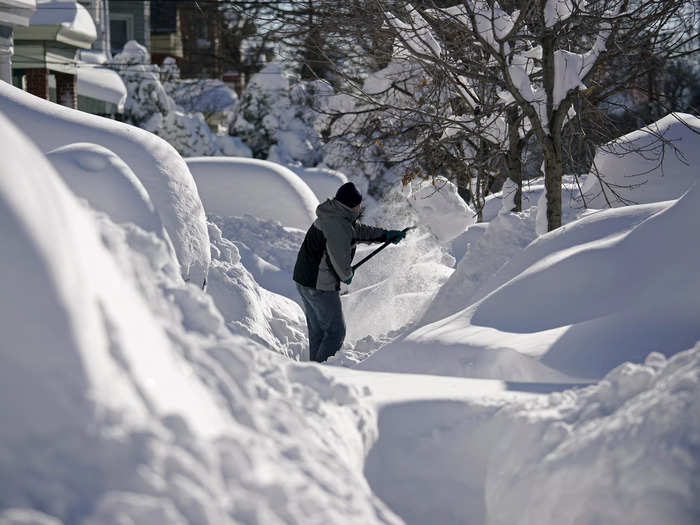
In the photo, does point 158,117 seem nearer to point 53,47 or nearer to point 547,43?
point 53,47

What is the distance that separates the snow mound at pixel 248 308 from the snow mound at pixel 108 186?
1.70 meters

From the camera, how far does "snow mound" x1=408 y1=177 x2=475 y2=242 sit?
887 centimetres

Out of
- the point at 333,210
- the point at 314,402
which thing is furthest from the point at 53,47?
the point at 314,402

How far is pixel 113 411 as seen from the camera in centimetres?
198

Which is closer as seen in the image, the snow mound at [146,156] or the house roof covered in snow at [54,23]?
the snow mound at [146,156]

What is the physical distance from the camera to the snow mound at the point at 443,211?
8867mm

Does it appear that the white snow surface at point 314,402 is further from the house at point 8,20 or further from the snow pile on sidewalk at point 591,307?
the house at point 8,20

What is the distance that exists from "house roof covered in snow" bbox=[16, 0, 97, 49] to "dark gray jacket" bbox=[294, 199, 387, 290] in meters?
9.91

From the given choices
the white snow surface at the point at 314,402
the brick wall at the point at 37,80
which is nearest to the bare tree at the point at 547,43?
the white snow surface at the point at 314,402

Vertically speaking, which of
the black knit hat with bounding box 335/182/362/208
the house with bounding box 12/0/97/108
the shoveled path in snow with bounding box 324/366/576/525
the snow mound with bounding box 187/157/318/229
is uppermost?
the house with bounding box 12/0/97/108

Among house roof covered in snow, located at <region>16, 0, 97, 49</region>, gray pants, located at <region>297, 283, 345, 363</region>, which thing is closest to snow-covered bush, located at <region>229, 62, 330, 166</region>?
house roof covered in snow, located at <region>16, 0, 97, 49</region>

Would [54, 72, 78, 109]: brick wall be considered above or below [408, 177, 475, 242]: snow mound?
above

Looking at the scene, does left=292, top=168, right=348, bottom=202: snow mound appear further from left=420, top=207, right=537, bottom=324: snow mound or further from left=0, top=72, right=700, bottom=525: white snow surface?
left=0, top=72, right=700, bottom=525: white snow surface

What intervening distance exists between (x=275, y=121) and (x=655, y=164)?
1721 cm
